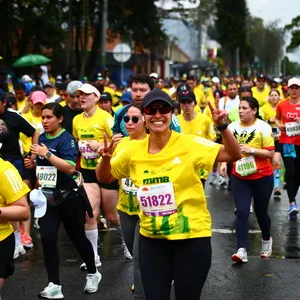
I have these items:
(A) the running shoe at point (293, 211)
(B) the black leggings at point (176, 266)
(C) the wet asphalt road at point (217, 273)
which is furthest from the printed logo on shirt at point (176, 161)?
(A) the running shoe at point (293, 211)

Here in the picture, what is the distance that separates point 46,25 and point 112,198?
90.0 ft

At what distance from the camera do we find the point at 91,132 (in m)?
8.75

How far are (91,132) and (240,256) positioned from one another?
2107 mm

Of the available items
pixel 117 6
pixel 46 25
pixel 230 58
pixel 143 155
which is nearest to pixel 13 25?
pixel 46 25

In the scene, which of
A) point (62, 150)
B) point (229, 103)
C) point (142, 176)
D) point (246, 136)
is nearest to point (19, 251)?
point (62, 150)

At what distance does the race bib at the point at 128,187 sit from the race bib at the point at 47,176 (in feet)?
2.48

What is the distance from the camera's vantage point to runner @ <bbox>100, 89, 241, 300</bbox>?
500 cm

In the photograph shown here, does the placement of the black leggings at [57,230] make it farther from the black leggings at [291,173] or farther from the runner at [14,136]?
the black leggings at [291,173]

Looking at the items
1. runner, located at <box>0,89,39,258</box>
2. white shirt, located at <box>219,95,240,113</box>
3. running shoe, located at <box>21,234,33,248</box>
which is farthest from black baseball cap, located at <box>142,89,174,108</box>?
white shirt, located at <box>219,95,240,113</box>

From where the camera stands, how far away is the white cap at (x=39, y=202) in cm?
693

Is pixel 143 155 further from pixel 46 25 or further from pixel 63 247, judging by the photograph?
pixel 46 25

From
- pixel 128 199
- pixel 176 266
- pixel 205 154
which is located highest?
pixel 205 154

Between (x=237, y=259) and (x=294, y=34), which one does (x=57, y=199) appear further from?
(x=294, y=34)

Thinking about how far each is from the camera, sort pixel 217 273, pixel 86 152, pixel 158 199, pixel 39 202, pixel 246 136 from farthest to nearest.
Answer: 1. pixel 86 152
2. pixel 246 136
3. pixel 217 273
4. pixel 39 202
5. pixel 158 199
